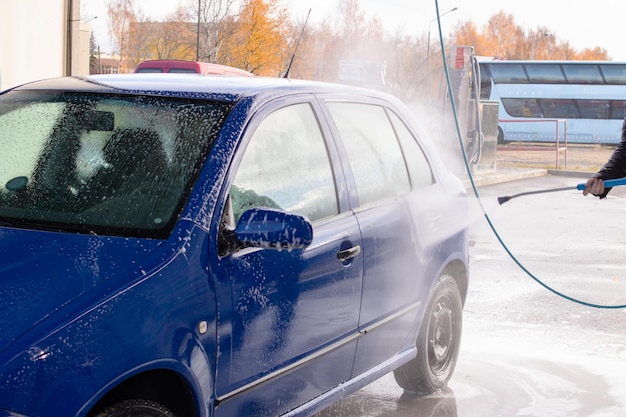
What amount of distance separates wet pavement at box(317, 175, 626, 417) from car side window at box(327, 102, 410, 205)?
56cm

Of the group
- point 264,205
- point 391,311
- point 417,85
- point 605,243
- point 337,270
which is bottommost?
point 605,243

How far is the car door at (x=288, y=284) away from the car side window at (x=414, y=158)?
0.88m

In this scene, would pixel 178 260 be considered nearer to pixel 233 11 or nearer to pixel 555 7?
pixel 555 7

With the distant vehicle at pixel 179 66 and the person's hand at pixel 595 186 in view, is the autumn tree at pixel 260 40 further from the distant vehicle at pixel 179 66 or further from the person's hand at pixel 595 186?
the person's hand at pixel 595 186

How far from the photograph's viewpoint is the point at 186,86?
405cm

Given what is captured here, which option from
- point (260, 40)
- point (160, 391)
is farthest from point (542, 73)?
point (260, 40)

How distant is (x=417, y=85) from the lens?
610 centimetres

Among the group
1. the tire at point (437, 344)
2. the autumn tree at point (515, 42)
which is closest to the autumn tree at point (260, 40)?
the autumn tree at point (515, 42)

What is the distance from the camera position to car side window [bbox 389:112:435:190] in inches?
199

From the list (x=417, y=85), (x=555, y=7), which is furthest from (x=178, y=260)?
(x=417, y=85)

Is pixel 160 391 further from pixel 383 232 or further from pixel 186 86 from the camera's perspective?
pixel 383 232

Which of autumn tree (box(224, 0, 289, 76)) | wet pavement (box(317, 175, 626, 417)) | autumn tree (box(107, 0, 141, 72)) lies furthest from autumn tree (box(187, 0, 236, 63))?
wet pavement (box(317, 175, 626, 417))

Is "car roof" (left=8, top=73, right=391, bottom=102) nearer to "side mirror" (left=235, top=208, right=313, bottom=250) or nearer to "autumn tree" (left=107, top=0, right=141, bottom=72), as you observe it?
"side mirror" (left=235, top=208, right=313, bottom=250)

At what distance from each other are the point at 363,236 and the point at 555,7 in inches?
64.7
